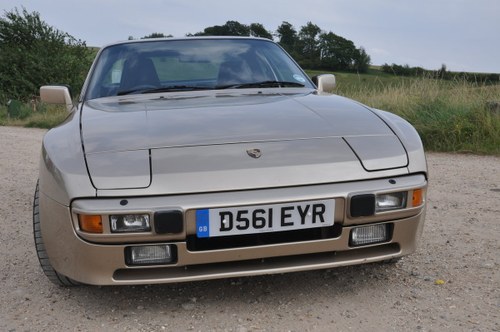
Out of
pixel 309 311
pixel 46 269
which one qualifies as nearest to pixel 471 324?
pixel 309 311

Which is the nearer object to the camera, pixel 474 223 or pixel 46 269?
pixel 46 269

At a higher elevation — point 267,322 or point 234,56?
point 234,56

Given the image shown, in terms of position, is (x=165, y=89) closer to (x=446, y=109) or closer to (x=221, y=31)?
(x=446, y=109)

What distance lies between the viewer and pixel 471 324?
6.99 feet

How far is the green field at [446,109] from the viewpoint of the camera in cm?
709

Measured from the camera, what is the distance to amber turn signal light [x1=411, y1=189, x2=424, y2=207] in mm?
2221

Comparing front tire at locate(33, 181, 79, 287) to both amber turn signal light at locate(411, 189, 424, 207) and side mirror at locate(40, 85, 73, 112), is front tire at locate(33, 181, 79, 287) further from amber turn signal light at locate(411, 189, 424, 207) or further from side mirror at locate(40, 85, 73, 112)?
amber turn signal light at locate(411, 189, 424, 207)

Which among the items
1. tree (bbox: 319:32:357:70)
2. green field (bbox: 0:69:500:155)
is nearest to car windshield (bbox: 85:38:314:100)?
green field (bbox: 0:69:500:155)

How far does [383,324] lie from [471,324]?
14.2 inches

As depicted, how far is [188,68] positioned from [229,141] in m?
1.29

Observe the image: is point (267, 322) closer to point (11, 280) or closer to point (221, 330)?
point (221, 330)

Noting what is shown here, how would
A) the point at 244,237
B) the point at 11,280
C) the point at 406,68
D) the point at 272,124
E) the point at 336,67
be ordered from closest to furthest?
the point at 244,237 → the point at 272,124 → the point at 11,280 → the point at 406,68 → the point at 336,67

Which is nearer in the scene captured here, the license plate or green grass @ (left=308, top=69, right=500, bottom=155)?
the license plate

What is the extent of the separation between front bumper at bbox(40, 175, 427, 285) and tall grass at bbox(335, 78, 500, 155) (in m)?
5.32
